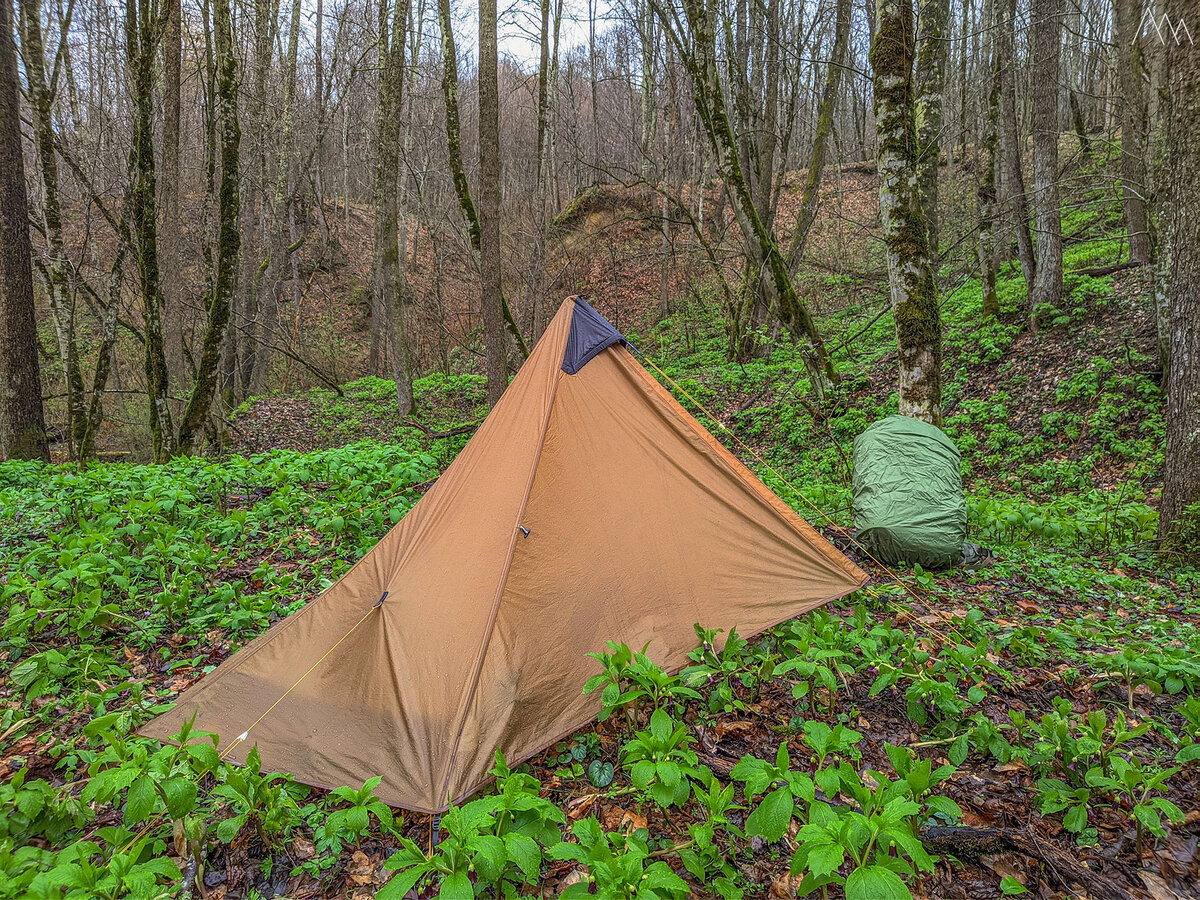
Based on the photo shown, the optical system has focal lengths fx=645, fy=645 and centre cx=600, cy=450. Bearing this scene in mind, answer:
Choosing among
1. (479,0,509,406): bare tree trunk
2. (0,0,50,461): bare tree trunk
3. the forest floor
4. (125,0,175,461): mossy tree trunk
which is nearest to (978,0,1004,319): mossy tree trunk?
the forest floor

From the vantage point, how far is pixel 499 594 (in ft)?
9.81

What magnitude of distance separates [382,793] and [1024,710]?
274 cm

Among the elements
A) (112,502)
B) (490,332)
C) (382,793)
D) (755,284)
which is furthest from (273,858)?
(755,284)

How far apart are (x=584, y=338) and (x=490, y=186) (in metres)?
4.58

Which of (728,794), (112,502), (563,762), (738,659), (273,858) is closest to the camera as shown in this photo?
(728,794)

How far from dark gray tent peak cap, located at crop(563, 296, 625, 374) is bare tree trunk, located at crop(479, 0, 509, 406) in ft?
13.4

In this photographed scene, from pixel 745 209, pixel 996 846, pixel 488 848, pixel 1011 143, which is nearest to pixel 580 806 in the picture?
pixel 488 848

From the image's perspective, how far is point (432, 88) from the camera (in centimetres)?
2319

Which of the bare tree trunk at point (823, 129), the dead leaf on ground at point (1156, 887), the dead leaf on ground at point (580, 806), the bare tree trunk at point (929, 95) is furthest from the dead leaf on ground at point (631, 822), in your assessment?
the bare tree trunk at point (823, 129)

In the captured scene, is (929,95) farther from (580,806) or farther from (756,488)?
(580,806)

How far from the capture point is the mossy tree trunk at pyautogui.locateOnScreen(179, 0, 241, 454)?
7277 mm

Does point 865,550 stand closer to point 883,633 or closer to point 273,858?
point 883,633

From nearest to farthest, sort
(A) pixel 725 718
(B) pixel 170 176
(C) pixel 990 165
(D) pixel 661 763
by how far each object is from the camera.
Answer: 1. (D) pixel 661 763
2. (A) pixel 725 718
3. (B) pixel 170 176
4. (C) pixel 990 165

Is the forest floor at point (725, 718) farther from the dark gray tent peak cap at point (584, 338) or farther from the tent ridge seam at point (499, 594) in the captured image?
the dark gray tent peak cap at point (584, 338)
